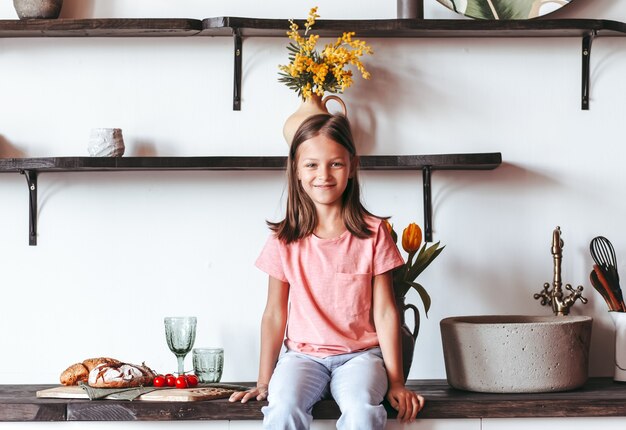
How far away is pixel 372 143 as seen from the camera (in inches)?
84.5

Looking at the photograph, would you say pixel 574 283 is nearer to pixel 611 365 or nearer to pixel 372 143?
pixel 611 365

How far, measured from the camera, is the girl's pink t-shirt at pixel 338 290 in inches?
71.0

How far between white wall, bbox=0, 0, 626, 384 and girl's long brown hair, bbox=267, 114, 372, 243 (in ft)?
0.89

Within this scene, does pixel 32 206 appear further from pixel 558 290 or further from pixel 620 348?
pixel 620 348

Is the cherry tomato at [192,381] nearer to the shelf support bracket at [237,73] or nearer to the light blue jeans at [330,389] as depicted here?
the light blue jeans at [330,389]

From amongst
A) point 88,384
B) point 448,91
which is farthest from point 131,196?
point 448,91

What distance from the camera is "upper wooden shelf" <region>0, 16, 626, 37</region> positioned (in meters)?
2.02

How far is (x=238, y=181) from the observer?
7.05 feet

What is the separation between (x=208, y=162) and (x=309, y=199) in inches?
10.6

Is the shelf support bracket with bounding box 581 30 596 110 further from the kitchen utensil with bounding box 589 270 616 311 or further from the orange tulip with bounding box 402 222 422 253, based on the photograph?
the orange tulip with bounding box 402 222 422 253

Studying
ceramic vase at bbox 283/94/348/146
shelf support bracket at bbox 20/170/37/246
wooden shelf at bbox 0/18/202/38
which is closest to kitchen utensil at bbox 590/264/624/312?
ceramic vase at bbox 283/94/348/146

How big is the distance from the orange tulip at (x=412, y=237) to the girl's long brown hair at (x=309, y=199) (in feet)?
0.50

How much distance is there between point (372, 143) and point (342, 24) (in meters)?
0.29

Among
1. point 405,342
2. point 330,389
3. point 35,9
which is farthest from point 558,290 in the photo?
point 35,9
